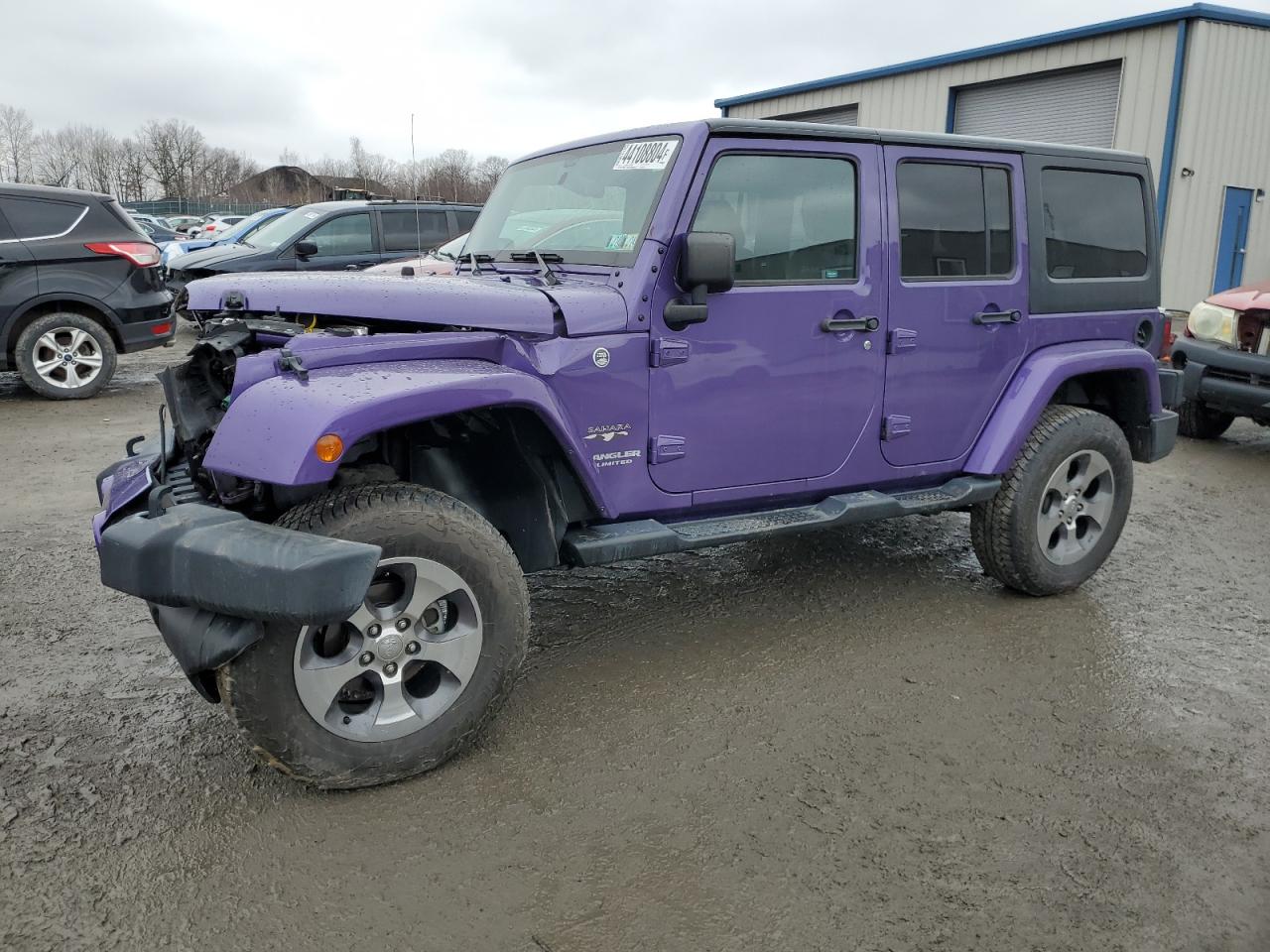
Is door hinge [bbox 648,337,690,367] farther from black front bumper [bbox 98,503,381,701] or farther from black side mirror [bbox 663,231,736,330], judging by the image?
black front bumper [bbox 98,503,381,701]

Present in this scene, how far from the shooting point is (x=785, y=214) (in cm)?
369

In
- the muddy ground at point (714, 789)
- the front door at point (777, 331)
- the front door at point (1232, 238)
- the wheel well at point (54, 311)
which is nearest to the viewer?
the muddy ground at point (714, 789)

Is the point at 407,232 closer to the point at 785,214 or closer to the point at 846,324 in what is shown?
the point at 785,214

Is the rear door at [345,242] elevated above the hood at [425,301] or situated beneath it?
elevated above

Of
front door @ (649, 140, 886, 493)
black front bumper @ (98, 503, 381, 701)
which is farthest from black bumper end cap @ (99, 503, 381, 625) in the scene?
front door @ (649, 140, 886, 493)

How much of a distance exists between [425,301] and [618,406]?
0.72 meters

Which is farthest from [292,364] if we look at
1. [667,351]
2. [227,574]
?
[667,351]

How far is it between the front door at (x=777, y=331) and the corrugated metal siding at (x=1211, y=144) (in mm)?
11326

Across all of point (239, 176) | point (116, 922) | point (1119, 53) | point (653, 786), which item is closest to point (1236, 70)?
point (1119, 53)

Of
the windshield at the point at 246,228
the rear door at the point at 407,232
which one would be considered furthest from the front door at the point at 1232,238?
the windshield at the point at 246,228

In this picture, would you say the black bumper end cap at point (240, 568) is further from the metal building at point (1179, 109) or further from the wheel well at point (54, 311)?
the metal building at point (1179, 109)

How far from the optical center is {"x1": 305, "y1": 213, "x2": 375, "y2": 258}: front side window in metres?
11.0

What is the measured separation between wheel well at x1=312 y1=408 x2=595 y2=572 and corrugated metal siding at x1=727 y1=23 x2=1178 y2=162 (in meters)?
12.6

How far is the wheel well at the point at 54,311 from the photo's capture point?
845cm
